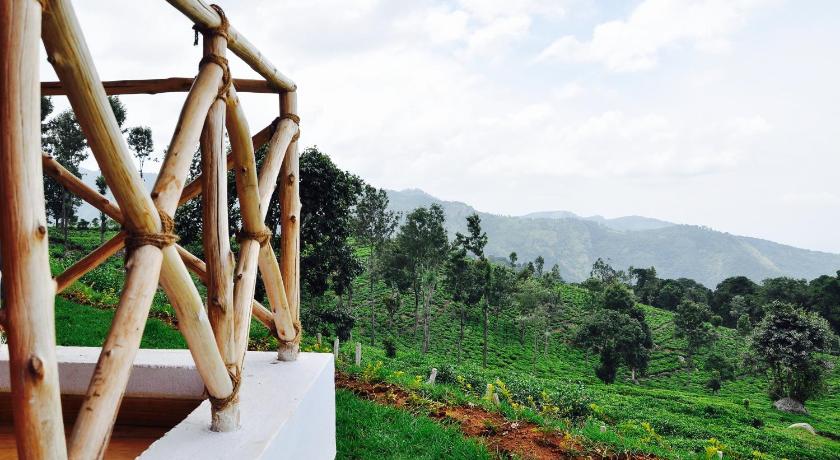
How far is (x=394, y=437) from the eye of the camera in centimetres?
427

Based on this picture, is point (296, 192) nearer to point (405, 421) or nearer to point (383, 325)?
point (405, 421)

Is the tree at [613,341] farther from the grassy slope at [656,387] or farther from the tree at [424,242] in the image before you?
the tree at [424,242]

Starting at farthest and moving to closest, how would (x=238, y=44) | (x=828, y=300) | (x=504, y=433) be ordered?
1. (x=828, y=300)
2. (x=504, y=433)
3. (x=238, y=44)

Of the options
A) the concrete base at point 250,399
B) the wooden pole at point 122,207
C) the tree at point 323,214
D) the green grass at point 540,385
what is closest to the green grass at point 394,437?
the green grass at point 540,385

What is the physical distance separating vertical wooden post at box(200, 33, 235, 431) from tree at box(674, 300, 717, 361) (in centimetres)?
3915

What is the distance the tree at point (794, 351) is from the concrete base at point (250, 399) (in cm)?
2962

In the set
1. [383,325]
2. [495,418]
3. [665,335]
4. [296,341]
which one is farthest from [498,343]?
[296,341]

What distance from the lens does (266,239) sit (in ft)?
8.33

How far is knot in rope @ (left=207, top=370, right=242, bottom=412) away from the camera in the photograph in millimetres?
2016

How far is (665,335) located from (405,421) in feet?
136

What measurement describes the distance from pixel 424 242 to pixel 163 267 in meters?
33.7

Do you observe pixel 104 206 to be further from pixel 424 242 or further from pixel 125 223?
pixel 424 242

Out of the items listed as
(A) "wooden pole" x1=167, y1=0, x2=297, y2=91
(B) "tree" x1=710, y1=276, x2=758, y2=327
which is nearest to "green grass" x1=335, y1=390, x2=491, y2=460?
(A) "wooden pole" x1=167, y1=0, x2=297, y2=91

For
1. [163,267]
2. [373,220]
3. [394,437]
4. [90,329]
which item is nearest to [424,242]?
[373,220]
